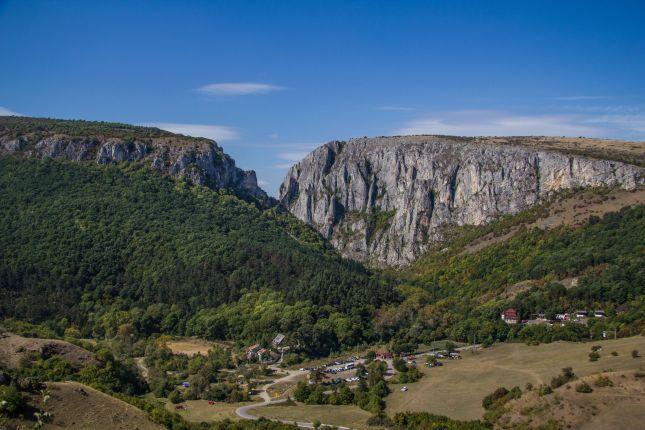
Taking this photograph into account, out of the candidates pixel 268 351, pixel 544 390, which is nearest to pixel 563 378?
pixel 544 390

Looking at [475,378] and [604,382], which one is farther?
[475,378]

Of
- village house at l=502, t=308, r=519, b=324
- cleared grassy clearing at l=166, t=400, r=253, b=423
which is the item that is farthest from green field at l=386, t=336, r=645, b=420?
cleared grassy clearing at l=166, t=400, r=253, b=423

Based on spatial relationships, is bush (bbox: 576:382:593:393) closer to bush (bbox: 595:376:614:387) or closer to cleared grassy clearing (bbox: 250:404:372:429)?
bush (bbox: 595:376:614:387)

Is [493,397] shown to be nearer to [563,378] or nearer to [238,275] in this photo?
[563,378]

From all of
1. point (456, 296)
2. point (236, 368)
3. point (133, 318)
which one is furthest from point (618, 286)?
point (133, 318)

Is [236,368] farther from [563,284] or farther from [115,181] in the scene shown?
[115,181]

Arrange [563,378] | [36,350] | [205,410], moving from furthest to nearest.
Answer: [205,410] < [36,350] < [563,378]
